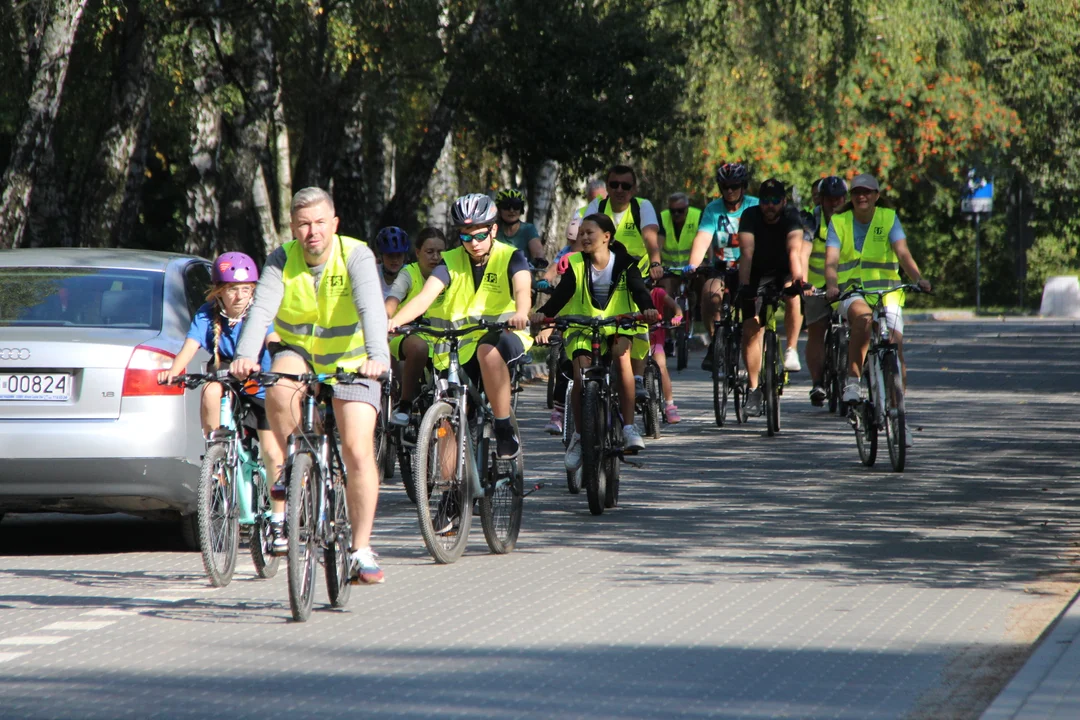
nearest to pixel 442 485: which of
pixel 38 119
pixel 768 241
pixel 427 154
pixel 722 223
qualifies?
pixel 768 241

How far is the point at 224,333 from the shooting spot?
9125 millimetres

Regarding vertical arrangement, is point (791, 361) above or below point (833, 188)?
below

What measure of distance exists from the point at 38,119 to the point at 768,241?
746 centimetres

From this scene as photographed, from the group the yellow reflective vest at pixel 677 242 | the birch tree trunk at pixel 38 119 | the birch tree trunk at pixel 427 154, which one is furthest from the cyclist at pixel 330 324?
the birch tree trunk at pixel 427 154

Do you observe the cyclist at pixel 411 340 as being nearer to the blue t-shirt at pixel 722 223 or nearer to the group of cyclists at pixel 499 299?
the group of cyclists at pixel 499 299

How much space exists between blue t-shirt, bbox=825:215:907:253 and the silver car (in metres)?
5.84

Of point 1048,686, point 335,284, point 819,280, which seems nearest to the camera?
point 1048,686

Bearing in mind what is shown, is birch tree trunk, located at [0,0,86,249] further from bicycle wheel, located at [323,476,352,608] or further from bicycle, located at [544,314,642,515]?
bicycle wheel, located at [323,476,352,608]

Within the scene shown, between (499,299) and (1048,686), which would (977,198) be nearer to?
(499,299)

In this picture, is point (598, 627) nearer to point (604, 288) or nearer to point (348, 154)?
point (604, 288)

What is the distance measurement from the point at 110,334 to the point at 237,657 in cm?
270

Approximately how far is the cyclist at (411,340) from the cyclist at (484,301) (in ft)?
3.18

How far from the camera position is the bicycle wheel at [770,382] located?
14984mm

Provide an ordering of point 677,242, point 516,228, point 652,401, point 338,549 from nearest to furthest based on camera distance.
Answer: point 338,549, point 652,401, point 516,228, point 677,242
